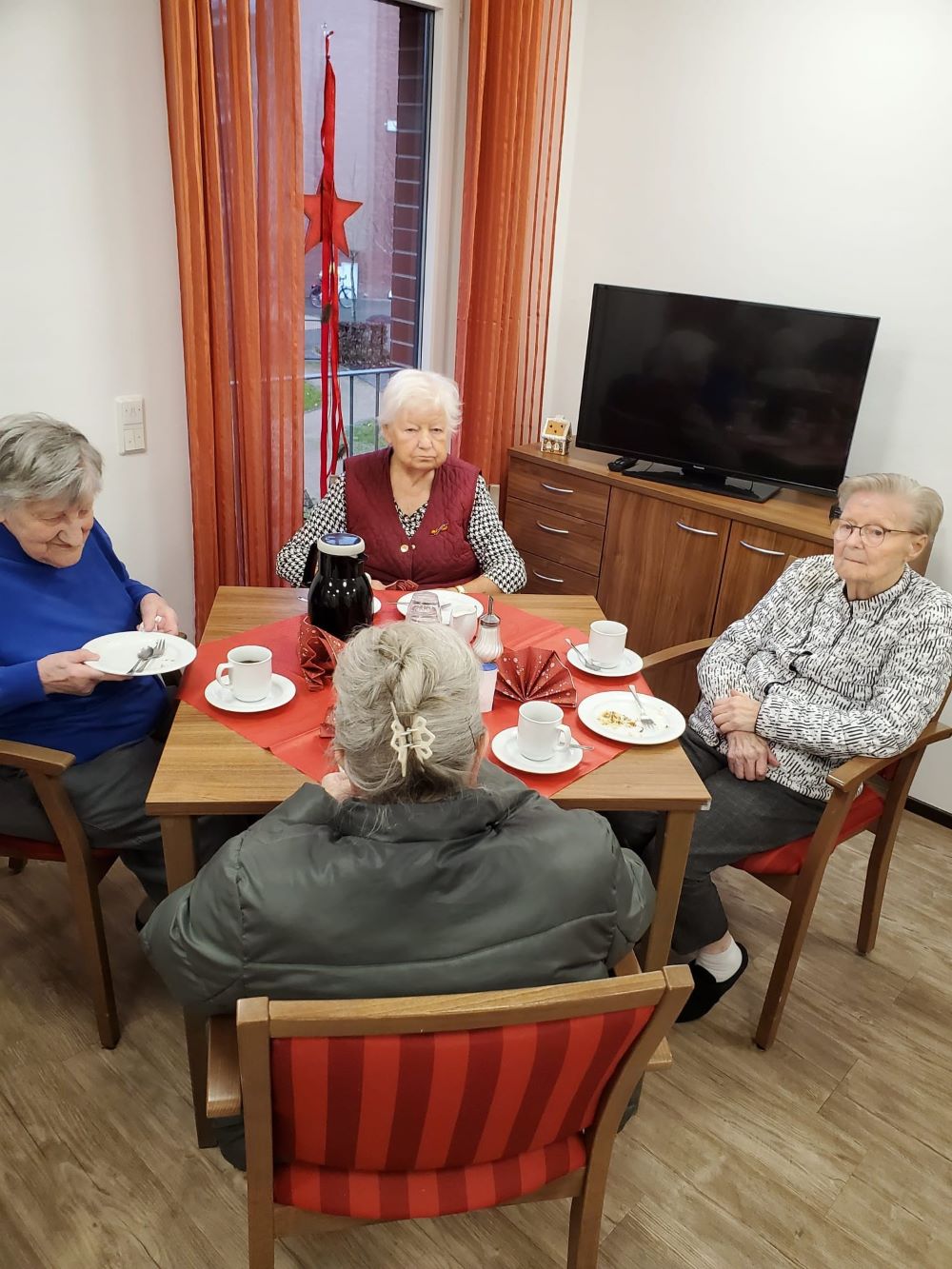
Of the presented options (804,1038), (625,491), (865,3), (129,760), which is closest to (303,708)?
(129,760)

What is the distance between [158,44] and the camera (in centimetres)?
250

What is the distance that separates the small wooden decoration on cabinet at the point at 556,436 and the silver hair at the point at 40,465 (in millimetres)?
2086

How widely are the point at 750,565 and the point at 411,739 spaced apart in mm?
2177

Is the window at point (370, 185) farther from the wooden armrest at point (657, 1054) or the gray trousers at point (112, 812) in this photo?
the wooden armrest at point (657, 1054)

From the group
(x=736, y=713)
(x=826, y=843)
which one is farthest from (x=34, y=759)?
(x=826, y=843)

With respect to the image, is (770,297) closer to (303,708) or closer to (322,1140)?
(303,708)

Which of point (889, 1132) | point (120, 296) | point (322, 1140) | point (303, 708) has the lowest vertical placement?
point (889, 1132)

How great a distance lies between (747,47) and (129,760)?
2.95 m

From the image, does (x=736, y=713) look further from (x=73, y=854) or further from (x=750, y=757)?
(x=73, y=854)

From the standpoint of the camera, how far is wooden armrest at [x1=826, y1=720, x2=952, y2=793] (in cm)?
192

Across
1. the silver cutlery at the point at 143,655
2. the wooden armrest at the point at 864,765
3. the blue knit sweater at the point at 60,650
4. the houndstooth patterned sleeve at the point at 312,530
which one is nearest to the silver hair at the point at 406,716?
the silver cutlery at the point at 143,655

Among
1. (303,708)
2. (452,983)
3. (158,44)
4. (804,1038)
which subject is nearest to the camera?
(452,983)

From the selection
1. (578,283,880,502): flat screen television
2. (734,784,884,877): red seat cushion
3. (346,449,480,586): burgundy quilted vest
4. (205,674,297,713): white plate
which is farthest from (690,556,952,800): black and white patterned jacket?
→ (205,674,297,713): white plate

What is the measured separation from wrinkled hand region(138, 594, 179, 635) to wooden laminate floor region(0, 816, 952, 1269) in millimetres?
810
